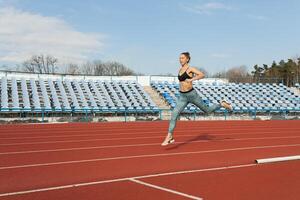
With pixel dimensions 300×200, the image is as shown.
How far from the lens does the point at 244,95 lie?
101 ft

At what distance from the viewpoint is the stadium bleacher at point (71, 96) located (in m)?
22.3

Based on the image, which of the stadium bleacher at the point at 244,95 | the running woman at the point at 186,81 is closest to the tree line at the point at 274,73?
the stadium bleacher at the point at 244,95

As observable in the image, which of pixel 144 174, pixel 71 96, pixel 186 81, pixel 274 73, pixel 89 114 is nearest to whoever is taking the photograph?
pixel 144 174

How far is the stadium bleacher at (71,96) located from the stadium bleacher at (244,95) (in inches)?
99.8

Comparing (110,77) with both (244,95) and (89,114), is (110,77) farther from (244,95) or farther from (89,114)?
(244,95)

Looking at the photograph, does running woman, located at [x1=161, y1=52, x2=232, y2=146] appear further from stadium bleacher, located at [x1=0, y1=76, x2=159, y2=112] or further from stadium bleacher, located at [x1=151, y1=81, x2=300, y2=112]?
stadium bleacher, located at [x1=151, y1=81, x2=300, y2=112]

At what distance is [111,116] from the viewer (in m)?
23.5

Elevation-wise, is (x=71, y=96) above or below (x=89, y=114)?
above

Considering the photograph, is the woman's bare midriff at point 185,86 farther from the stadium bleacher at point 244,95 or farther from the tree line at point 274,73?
the tree line at point 274,73

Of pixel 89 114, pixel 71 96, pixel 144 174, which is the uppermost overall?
pixel 71 96

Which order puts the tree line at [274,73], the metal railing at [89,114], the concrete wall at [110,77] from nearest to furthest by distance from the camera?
the metal railing at [89,114]
the concrete wall at [110,77]
the tree line at [274,73]

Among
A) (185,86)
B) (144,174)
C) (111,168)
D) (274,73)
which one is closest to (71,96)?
(185,86)

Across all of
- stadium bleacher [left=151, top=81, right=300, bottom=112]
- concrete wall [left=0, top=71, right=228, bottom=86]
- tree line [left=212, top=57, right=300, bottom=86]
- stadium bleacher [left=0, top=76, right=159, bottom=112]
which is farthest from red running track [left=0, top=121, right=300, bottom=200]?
tree line [left=212, top=57, right=300, bottom=86]

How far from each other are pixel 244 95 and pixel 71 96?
1404 centimetres
